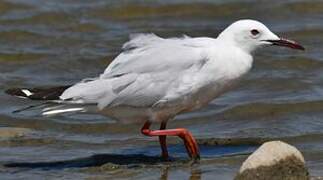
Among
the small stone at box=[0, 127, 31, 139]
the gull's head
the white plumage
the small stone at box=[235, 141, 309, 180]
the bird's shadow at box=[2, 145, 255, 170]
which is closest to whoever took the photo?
the small stone at box=[235, 141, 309, 180]

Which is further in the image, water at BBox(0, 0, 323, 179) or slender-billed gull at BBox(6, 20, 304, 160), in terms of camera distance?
water at BBox(0, 0, 323, 179)

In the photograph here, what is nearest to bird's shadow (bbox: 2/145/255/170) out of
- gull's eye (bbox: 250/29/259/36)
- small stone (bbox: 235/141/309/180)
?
gull's eye (bbox: 250/29/259/36)

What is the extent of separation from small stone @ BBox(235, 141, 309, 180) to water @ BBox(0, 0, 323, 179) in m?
0.58

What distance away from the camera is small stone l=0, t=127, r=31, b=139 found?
938cm

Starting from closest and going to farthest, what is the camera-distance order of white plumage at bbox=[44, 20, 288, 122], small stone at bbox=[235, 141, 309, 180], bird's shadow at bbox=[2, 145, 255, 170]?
small stone at bbox=[235, 141, 309, 180] < white plumage at bbox=[44, 20, 288, 122] < bird's shadow at bbox=[2, 145, 255, 170]

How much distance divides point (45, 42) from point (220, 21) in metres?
2.28

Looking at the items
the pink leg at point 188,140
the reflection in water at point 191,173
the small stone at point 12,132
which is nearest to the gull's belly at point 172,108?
the pink leg at point 188,140

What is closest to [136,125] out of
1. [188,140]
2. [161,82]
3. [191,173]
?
[188,140]

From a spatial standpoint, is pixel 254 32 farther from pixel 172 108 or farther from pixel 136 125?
pixel 136 125

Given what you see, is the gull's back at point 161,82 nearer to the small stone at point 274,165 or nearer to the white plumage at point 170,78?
the white plumage at point 170,78

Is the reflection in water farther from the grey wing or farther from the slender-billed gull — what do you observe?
the grey wing

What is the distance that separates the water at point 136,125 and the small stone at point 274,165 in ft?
1.92

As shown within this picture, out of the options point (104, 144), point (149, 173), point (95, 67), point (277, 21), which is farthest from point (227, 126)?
point (277, 21)

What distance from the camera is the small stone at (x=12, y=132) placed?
938cm
